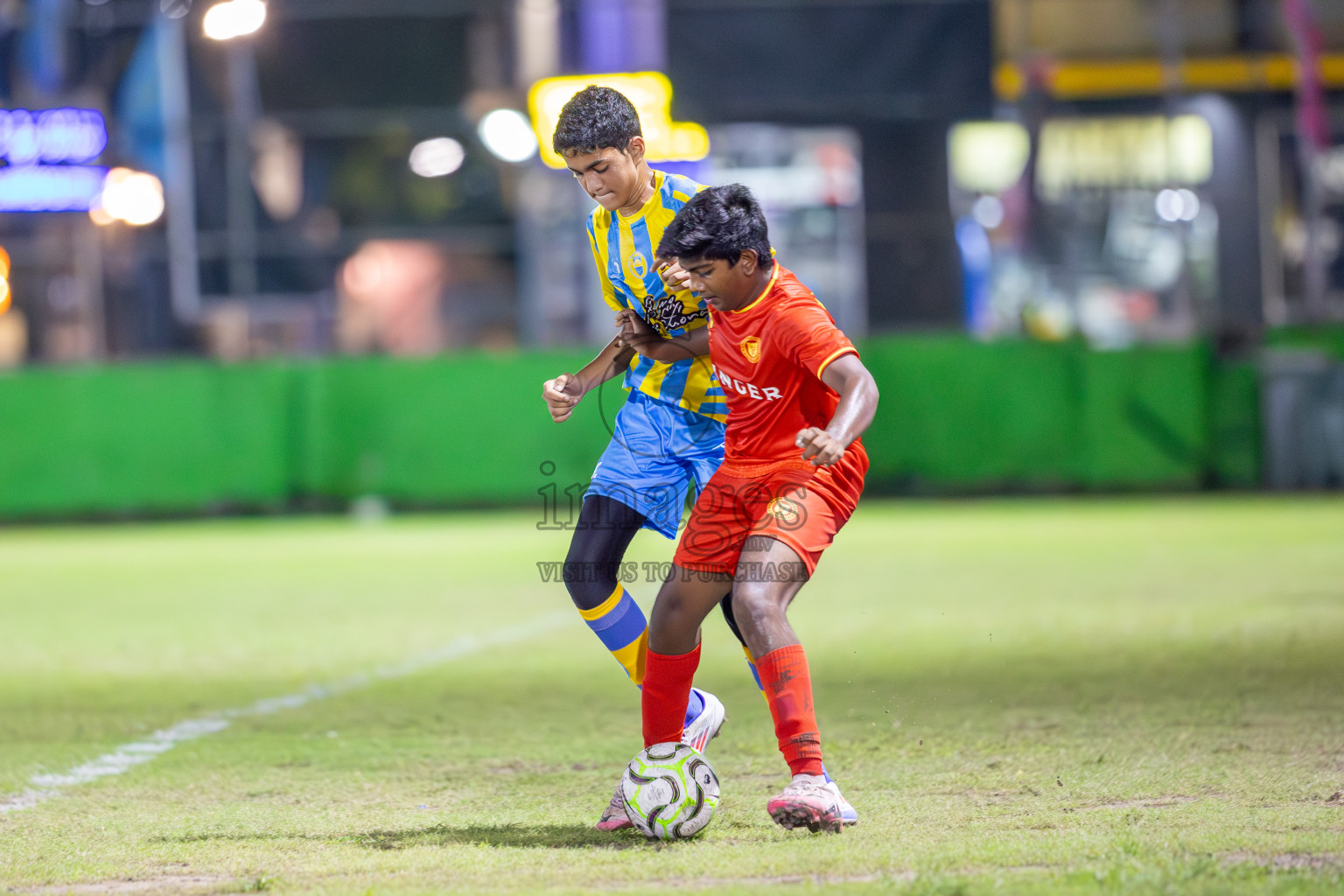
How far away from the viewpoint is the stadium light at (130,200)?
75.4 ft

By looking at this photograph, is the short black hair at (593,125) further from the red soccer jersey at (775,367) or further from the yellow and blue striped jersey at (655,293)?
the red soccer jersey at (775,367)

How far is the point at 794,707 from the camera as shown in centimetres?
432

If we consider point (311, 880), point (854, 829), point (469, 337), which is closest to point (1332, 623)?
point (854, 829)

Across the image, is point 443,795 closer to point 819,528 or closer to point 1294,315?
point 819,528

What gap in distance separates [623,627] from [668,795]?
81 centimetres

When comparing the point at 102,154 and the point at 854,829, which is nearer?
the point at 854,829

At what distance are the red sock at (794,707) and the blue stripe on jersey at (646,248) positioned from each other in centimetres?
124

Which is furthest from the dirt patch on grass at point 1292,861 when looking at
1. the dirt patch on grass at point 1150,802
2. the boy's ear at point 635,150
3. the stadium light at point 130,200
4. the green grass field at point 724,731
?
the stadium light at point 130,200

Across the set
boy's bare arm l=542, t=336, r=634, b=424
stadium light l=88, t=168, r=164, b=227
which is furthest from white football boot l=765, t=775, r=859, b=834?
stadium light l=88, t=168, r=164, b=227

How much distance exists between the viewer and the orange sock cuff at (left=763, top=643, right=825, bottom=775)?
4.29m

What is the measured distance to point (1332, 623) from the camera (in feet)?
27.2

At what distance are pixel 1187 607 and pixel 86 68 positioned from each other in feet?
62.4

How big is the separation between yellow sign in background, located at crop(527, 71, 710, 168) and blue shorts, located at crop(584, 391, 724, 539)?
1699cm

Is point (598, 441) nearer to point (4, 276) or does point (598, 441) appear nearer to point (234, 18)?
point (234, 18)
